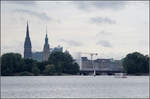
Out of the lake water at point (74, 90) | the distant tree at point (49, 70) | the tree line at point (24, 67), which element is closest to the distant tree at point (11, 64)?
the tree line at point (24, 67)

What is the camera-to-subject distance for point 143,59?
198875 millimetres

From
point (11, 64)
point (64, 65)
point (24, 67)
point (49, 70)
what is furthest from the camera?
point (64, 65)

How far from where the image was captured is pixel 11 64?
574 ft

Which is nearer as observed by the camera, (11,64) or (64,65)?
(11,64)

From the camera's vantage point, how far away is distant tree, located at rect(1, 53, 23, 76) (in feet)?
573

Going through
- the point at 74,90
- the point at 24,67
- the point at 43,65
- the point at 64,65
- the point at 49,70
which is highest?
the point at 43,65

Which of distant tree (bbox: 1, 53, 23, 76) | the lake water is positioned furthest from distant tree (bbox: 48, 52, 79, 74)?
the lake water

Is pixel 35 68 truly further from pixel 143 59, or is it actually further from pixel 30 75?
pixel 143 59

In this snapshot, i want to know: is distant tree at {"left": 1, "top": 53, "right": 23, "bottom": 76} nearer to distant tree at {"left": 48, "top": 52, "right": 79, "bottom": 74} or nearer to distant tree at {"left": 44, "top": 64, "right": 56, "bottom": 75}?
distant tree at {"left": 44, "top": 64, "right": 56, "bottom": 75}

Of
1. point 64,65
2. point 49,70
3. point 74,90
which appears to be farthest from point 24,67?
point 74,90

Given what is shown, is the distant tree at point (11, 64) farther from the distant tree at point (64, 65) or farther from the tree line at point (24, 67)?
the distant tree at point (64, 65)

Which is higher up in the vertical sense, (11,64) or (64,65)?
(11,64)

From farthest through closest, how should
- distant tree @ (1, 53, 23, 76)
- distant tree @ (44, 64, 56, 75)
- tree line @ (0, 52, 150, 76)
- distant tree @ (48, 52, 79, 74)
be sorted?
distant tree @ (48, 52, 79, 74)
distant tree @ (44, 64, 56, 75)
tree line @ (0, 52, 150, 76)
distant tree @ (1, 53, 23, 76)

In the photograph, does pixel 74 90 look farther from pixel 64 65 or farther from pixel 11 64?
pixel 64 65
